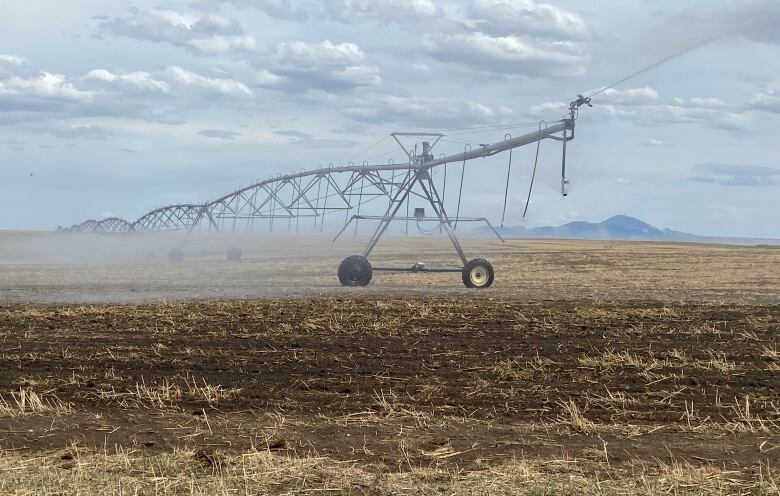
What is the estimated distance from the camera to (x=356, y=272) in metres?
32.7

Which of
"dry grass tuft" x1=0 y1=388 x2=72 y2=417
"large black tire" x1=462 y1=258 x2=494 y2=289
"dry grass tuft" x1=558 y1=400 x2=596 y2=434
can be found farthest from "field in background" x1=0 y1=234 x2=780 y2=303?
"dry grass tuft" x1=558 y1=400 x2=596 y2=434

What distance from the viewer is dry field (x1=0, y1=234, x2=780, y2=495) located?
821 cm

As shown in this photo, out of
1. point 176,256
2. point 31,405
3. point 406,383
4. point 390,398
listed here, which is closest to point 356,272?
point 406,383

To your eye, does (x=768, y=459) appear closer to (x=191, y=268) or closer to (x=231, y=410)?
(x=231, y=410)

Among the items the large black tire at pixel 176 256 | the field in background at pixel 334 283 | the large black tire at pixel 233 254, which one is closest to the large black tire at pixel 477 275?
the field in background at pixel 334 283

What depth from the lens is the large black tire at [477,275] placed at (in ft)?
106

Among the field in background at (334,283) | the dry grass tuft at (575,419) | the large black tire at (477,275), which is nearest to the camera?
the dry grass tuft at (575,419)

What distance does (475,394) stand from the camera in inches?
476

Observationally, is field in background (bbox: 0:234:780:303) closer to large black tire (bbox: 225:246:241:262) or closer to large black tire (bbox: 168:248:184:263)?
large black tire (bbox: 225:246:241:262)

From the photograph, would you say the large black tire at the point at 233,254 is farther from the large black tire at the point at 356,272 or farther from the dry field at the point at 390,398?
the dry field at the point at 390,398

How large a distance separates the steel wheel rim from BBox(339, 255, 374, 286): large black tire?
3.55 metres

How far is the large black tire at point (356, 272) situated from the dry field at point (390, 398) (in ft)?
27.0

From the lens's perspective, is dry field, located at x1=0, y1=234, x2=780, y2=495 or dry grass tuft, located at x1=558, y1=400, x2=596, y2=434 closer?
dry field, located at x1=0, y1=234, x2=780, y2=495

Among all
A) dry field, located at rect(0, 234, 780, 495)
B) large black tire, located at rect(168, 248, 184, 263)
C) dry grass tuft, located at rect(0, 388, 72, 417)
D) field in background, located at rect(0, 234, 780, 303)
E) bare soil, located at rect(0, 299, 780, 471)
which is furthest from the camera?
large black tire, located at rect(168, 248, 184, 263)
